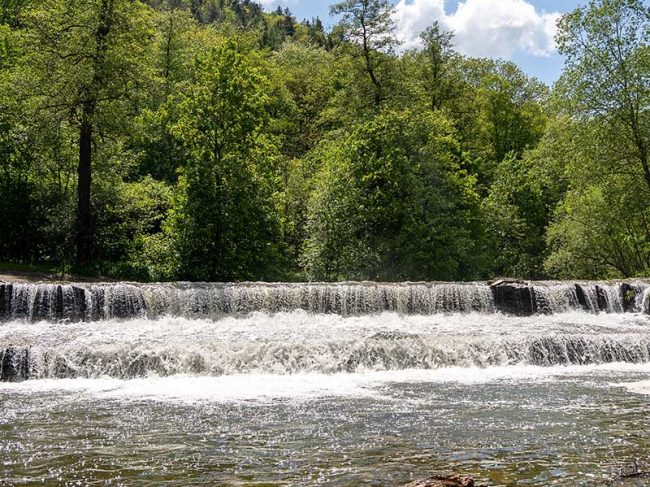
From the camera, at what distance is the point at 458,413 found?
9.36 metres

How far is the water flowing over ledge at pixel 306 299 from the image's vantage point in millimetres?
17797

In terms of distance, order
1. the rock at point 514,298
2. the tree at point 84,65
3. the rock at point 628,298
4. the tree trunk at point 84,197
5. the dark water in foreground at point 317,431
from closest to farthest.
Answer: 1. the dark water in foreground at point 317,431
2. the rock at point 514,298
3. the rock at point 628,298
4. the tree at point 84,65
5. the tree trunk at point 84,197

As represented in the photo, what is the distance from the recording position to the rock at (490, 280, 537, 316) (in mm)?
21484

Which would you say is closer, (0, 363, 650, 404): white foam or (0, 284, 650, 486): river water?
(0, 284, 650, 486): river water

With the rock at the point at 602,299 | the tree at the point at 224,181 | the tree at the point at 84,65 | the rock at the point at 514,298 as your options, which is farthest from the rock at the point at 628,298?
the tree at the point at 84,65

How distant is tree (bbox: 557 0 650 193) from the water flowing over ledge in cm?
719

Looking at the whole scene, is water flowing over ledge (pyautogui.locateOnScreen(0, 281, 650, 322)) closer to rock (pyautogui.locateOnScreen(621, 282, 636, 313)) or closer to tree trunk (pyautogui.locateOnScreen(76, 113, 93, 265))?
rock (pyautogui.locateOnScreen(621, 282, 636, 313))

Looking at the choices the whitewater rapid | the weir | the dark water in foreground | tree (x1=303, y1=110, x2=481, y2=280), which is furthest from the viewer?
tree (x1=303, y1=110, x2=481, y2=280)

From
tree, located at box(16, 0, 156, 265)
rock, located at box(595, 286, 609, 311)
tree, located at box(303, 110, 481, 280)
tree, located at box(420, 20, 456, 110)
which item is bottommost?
rock, located at box(595, 286, 609, 311)

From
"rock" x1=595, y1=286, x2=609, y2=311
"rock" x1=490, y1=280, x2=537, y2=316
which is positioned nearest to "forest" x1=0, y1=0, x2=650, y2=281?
"rock" x1=490, y1=280, x2=537, y2=316

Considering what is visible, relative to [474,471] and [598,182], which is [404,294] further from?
[474,471]

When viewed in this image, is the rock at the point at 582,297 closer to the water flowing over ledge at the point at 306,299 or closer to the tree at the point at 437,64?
the water flowing over ledge at the point at 306,299

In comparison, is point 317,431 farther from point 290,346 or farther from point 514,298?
point 514,298

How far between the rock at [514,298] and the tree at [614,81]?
9.01 meters
